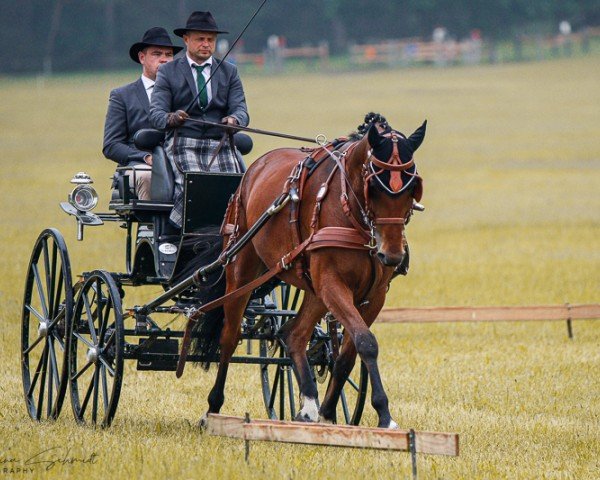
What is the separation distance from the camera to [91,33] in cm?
7269

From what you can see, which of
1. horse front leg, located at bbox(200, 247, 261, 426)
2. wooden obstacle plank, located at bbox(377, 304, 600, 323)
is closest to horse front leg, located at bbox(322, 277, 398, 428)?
horse front leg, located at bbox(200, 247, 261, 426)

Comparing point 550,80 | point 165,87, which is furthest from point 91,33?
point 165,87

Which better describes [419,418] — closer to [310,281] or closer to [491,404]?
[491,404]

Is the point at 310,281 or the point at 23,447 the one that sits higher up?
the point at 310,281

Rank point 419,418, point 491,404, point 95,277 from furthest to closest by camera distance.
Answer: point 491,404
point 419,418
point 95,277

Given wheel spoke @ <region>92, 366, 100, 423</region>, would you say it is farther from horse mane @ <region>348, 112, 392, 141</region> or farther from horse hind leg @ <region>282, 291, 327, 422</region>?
horse mane @ <region>348, 112, 392, 141</region>

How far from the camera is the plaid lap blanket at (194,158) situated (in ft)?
29.3

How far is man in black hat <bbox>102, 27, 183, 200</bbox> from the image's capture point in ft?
32.5

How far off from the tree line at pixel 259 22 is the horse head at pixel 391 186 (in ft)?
179

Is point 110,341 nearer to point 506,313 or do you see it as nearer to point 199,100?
point 199,100

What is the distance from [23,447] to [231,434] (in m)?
1.32

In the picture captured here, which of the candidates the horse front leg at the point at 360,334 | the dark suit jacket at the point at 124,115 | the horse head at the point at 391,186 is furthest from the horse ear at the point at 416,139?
the dark suit jacket at the point at 124,115

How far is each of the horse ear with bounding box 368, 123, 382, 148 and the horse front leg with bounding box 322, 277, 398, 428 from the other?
2.77 feet

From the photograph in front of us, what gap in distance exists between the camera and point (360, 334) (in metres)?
6.98
